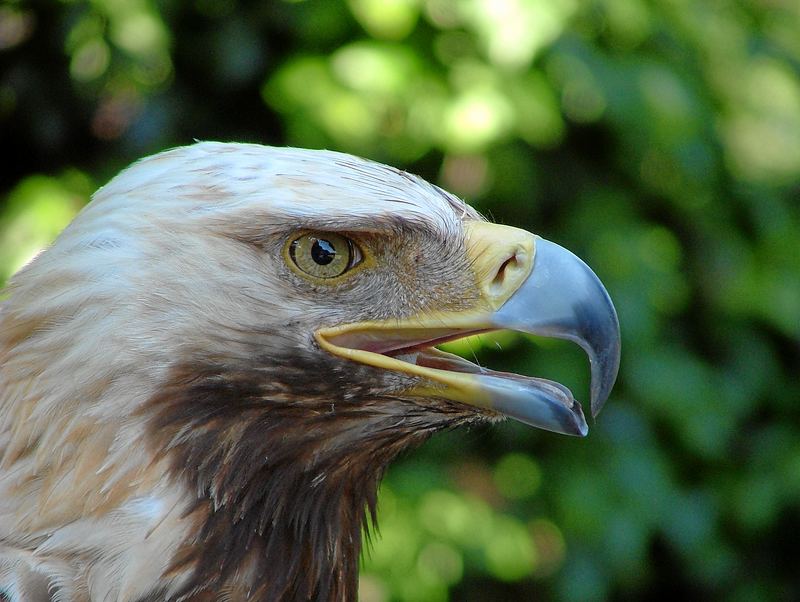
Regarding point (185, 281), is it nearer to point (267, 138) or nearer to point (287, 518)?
point (287, 518)

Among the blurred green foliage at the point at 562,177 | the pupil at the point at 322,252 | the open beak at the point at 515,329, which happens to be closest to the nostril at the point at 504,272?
the open beak at the point at 515,329

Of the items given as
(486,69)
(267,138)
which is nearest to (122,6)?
(267,138)

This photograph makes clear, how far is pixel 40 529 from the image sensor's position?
1595 millimetres

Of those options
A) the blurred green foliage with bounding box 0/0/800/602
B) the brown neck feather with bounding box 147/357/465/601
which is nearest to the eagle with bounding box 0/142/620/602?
the brown neck feather with bounding box 147/357/465/601

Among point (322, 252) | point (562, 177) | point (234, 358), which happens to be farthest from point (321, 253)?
point (562, 177)

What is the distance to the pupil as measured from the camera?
64.4 inches

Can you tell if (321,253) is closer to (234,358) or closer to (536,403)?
(234,358)

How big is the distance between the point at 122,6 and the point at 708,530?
2480mm

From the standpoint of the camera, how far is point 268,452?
5.46ft

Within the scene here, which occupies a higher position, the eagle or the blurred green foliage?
the eagle

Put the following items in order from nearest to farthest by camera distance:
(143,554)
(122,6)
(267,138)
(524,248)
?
(143,554)
(524,248)
(122,6)
(267,138)

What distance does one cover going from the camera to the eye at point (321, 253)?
1634 mm

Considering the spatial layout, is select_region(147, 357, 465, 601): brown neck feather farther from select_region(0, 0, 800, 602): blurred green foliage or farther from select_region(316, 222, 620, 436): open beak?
select_region(0, 0, 800, 602): blurred green foliage

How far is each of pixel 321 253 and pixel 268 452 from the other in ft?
1.05
